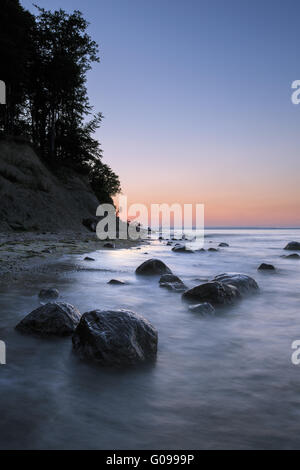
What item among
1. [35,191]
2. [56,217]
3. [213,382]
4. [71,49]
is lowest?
[213,382]

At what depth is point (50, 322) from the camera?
3.14 meters

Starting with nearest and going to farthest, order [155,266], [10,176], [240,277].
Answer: [240,277] < [155,266] < [10,176]

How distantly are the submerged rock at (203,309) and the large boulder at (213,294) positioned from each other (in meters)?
0.37

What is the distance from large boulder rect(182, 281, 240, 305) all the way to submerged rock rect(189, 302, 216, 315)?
37cm

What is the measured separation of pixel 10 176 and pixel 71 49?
14.4m

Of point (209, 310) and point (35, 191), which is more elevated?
point (35, 191)

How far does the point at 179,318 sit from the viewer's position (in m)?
3.98

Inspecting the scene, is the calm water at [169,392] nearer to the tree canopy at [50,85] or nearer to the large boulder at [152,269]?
the large boulder at [152,269]

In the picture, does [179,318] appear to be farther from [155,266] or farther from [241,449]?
[155,266]

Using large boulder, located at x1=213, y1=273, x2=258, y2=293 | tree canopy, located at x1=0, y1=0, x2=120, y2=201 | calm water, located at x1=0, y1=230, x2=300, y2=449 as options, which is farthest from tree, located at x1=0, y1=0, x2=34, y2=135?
calm water, located at x1=0, y1=230, x2=300, y2=449

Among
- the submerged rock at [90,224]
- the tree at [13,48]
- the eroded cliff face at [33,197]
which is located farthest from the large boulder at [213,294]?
the tree at [13,48]

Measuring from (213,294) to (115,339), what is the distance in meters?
2.45

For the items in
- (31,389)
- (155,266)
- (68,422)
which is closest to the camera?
(68,422)
